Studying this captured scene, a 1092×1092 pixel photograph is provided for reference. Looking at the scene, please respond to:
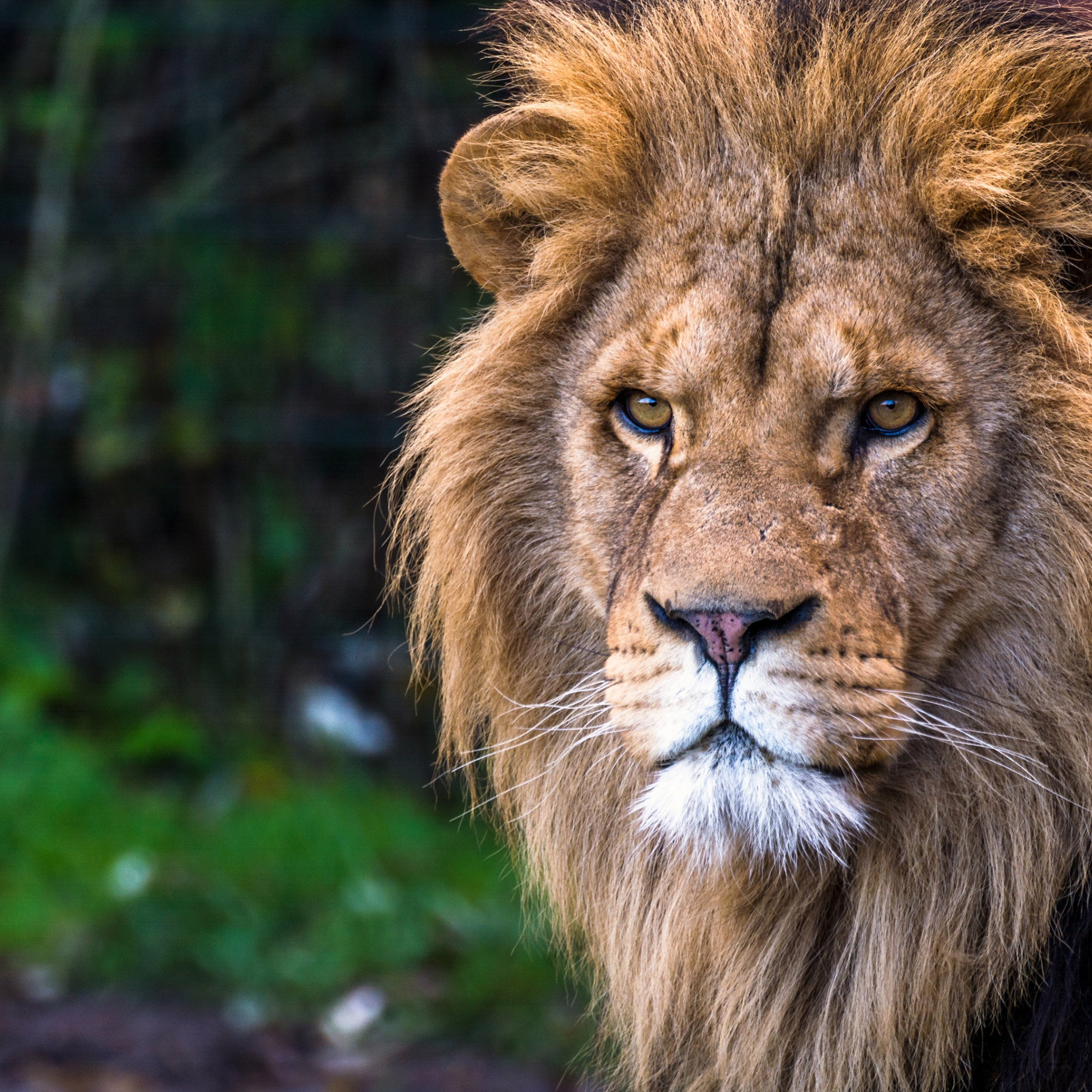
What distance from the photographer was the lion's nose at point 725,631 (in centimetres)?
146

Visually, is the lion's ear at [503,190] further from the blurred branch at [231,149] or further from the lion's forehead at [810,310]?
the blurred branch at [231,149]

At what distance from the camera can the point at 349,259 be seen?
154 inches

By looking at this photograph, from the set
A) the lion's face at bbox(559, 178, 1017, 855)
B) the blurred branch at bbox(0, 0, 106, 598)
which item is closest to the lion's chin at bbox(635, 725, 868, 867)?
the lion's face at bbox(559, 178, 1017, 855)

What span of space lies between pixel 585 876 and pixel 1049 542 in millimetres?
774

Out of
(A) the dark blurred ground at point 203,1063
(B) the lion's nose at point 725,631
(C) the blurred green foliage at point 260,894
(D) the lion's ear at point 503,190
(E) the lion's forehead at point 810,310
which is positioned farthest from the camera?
(C) the blurred green foliage at point 260,894

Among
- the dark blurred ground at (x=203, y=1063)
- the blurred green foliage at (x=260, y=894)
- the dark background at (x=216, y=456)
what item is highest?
the dark background at (x=216, y=456)

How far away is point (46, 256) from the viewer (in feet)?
13.4

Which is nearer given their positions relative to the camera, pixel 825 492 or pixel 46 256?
pixel 825 492

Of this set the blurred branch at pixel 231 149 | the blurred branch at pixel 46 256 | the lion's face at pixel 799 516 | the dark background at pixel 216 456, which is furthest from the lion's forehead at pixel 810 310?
the blurred branch at pixel 46 256

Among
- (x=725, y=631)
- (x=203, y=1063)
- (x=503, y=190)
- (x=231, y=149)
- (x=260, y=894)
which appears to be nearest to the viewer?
(x=725, y=631)

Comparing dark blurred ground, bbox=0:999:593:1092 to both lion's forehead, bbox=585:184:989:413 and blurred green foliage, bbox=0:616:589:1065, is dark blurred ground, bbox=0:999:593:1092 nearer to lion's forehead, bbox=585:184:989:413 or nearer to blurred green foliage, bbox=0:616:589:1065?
blurred green foliage, bbox=0:616:589:1065

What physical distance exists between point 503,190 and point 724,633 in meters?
0.72

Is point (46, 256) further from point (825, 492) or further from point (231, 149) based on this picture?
point (825, 492)

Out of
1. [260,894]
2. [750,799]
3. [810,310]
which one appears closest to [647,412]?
[810,310]
